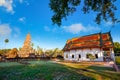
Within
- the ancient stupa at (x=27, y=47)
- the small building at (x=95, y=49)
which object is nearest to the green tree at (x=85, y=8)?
the small building at (x=95, y=49)

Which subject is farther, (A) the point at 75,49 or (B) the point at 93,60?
(A) the point at 75,49

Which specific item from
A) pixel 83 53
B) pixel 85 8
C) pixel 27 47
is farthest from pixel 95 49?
pixel 27 47

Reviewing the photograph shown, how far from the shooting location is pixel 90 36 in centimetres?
3712

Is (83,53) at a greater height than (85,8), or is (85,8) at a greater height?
(85,8)

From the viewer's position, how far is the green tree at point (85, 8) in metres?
8.04

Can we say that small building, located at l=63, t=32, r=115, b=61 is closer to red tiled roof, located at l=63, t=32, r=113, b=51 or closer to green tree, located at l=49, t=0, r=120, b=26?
red tiled roof, located at l=63, t=32, r=113, b=51

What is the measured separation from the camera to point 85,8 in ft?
28.8

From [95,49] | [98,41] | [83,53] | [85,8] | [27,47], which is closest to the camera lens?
[85,8]

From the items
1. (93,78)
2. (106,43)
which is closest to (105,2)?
(93,78)

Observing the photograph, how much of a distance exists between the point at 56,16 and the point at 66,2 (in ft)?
3.63

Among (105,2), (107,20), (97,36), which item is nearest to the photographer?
(105,2)

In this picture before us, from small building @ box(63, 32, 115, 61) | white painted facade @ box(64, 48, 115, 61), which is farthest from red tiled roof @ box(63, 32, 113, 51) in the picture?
white painted facade @ box(64, 48, 115, 61)

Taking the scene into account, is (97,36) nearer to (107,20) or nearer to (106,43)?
(106,43)

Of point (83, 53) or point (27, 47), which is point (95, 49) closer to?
point (83, 53)
